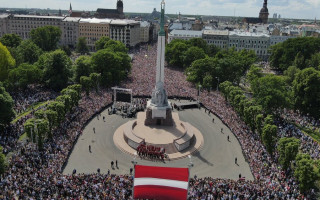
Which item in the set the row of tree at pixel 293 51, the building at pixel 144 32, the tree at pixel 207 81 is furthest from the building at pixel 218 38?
the tree at pixel 207 81

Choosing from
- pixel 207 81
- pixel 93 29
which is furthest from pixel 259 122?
pixel 93 29

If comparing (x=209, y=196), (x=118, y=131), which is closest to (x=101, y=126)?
(x=118, y=131)

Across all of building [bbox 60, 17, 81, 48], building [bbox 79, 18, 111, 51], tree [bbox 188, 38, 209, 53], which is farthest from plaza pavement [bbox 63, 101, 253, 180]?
building [bbox 60, 17, 81, 48]

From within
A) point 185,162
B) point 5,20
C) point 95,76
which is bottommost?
point 185,162

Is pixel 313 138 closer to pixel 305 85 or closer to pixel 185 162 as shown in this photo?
pixel 305 85

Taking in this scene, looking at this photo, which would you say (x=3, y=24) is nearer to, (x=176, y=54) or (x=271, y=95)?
(x=176, y=54)

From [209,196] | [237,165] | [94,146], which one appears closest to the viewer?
[209,196]

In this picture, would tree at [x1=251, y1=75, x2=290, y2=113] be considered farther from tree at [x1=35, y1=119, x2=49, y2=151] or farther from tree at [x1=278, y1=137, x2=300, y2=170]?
tree at [x1=35, y1=119, x2=49, y2=151]
